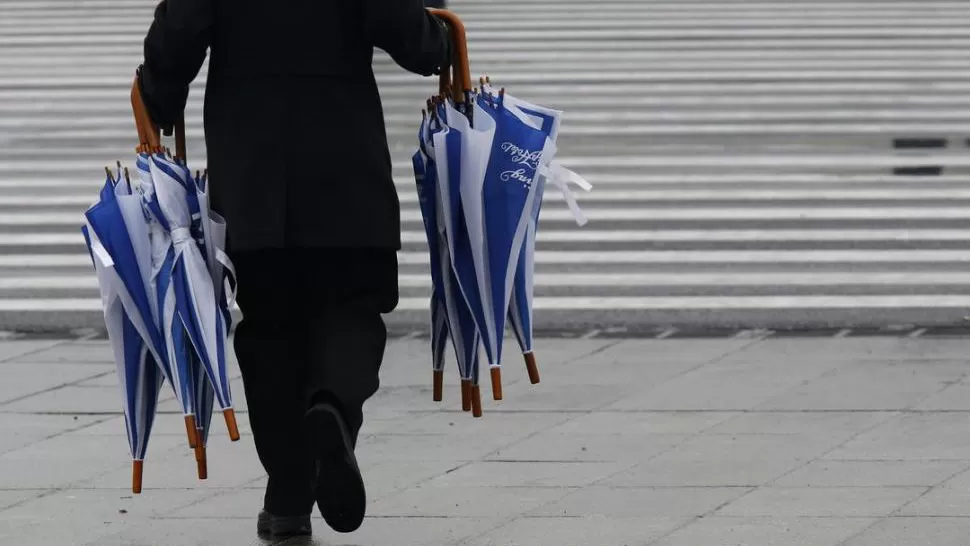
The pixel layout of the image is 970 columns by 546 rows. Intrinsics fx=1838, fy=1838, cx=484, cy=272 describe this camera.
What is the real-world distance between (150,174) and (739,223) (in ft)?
18.6

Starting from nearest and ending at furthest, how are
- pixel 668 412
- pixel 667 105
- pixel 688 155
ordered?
1. pixel 668 412
2. pixel 688 155
3. pixel 667 105

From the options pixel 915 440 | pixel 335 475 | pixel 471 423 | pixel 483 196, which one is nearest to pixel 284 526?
pixel 335 475

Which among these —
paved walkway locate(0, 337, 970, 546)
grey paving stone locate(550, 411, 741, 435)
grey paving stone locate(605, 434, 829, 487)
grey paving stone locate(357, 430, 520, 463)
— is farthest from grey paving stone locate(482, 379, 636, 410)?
grey paving stone locate(605, 434, 829, 487)

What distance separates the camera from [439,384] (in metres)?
5.05

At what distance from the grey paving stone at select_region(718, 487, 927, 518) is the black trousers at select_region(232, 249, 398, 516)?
1130 mm

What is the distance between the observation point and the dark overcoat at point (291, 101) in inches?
173

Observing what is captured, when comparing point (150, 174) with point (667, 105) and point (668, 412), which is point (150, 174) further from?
point (667, 105)

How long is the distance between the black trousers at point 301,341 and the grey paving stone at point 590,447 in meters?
1.21

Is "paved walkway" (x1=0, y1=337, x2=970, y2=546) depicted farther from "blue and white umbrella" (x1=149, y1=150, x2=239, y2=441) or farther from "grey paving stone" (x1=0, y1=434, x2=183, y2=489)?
"blue and white umbrella" (x1=149, y1=150, x2=239, y2=441)

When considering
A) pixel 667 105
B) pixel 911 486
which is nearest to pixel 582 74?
pixel 667 105

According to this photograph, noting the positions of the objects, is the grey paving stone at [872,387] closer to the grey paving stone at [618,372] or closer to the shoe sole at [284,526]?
the grey paving stone at [618,372]

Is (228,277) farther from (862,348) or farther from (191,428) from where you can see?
(862,348)

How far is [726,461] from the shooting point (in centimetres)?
566

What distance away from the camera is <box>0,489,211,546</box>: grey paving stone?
4922 mm
